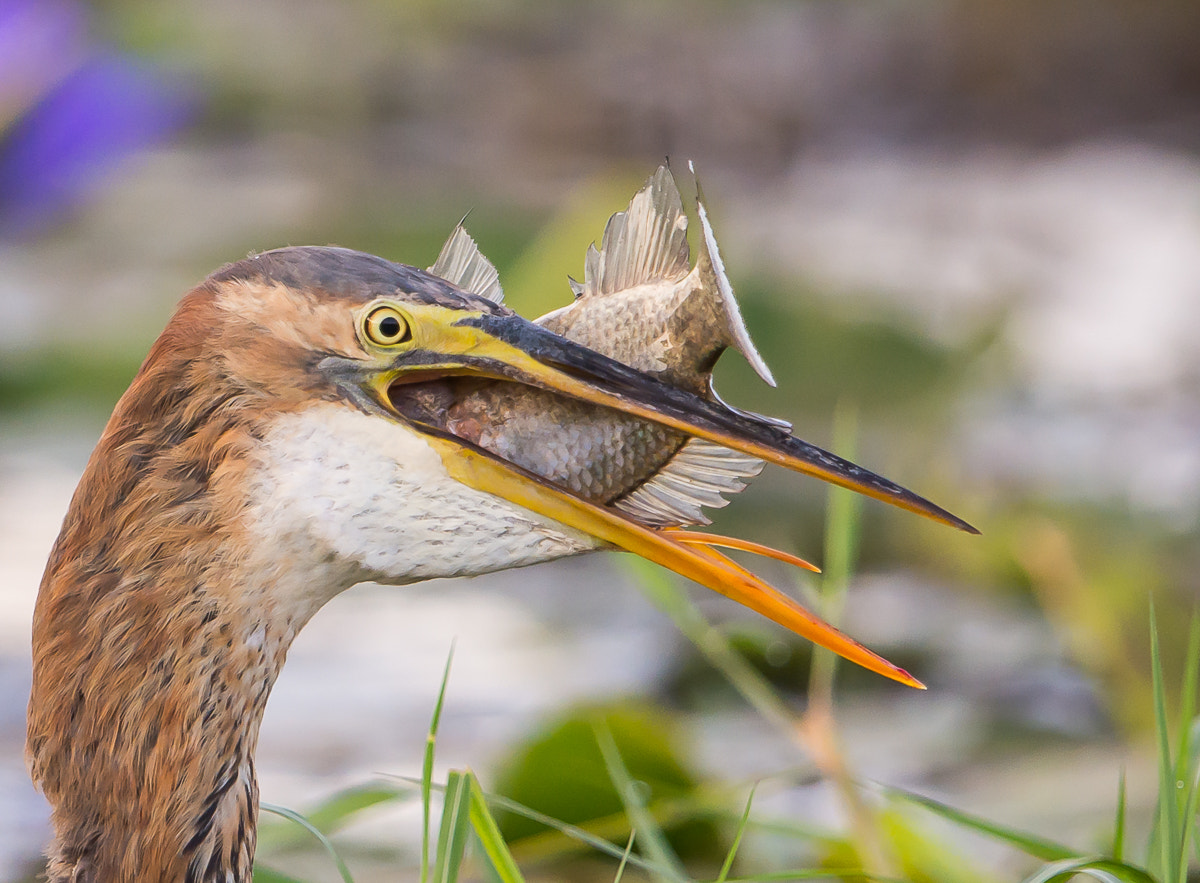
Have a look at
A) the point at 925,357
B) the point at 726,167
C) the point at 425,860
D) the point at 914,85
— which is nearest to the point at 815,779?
the point at 425,860

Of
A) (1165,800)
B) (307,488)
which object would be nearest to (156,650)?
(307,488)

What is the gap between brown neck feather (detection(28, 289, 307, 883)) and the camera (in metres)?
1.22

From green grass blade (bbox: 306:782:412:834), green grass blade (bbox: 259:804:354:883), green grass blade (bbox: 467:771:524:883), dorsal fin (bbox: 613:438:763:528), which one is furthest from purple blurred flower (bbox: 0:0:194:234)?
dorsal fin (bbox: 613:438:763:528)

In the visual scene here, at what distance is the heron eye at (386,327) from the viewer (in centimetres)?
117

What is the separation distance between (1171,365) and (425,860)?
12.5ft

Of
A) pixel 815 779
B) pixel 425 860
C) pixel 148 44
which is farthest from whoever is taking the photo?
pixel 148 44

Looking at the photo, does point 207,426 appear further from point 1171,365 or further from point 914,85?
point 914,85

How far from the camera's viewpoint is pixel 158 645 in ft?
4.08

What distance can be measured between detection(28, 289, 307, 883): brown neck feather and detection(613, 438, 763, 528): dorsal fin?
304 mm

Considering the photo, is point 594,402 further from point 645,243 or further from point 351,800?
point 351,800

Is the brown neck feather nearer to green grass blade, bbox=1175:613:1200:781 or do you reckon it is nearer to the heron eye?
the heron eye

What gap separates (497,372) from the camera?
1181 mm

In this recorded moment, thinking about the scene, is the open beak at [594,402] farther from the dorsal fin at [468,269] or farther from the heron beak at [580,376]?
the dorsal fin at [468,269]

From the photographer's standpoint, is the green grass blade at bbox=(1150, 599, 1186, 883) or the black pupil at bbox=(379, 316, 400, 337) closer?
the black pupil at bbox=(379, 316, 400, 337)
